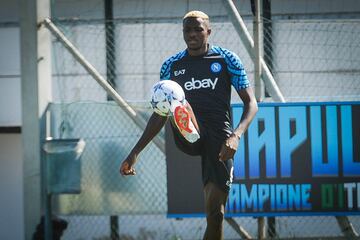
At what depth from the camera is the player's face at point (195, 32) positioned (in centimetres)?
560

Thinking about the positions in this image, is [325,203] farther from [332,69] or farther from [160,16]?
[160,16]

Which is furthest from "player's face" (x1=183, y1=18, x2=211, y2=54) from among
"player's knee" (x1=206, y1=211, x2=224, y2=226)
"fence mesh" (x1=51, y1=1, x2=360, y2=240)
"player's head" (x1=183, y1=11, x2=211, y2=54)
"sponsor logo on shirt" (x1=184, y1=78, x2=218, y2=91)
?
"fence mesh" (x1=51, y1=1, x2=360, y2=240)

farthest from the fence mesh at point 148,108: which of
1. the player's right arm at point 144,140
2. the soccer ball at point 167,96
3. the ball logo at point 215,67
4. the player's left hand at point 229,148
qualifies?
the player's left hand at point 229,148

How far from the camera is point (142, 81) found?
8586 millimetres

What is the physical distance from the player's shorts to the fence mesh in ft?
7.45

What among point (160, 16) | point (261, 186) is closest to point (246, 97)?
point (261, 186)

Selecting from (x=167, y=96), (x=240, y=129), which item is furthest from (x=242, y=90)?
(x=167, y=96)

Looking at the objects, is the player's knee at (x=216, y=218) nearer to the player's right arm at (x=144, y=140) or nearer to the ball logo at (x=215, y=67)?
the player's right arm at (x=144, y=140)

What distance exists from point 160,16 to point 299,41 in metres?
1.75

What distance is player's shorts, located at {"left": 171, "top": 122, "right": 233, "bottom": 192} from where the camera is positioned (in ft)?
18.4

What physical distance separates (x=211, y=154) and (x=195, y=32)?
947mm

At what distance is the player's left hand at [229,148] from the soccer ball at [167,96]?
43 centimetres

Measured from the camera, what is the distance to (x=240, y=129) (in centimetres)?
538

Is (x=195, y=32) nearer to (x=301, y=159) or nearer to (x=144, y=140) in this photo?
(x=144, y=140)
